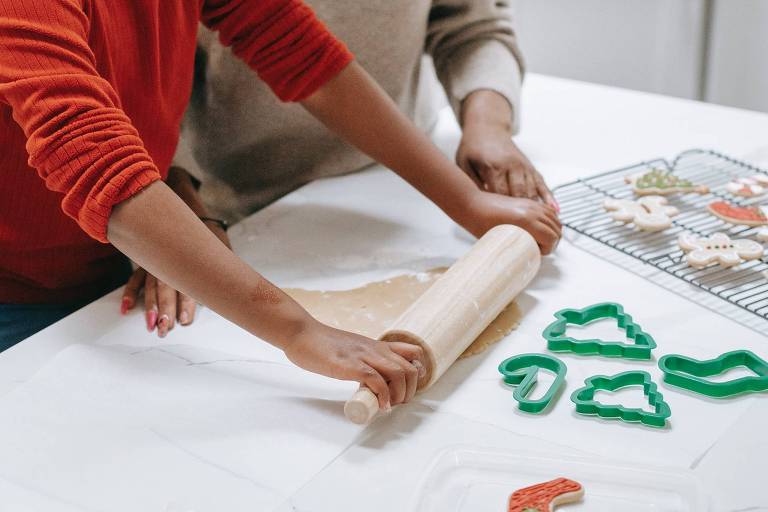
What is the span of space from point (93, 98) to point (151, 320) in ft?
0.92

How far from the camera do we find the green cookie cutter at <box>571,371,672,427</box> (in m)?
0.73

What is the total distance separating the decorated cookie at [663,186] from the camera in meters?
1.12

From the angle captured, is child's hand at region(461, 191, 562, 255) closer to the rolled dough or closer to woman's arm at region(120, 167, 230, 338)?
the rolled dough

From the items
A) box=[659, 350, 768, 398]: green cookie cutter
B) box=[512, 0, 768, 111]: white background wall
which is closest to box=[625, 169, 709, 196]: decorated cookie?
box=[659, 350, 768, 398]: green cookie cutter

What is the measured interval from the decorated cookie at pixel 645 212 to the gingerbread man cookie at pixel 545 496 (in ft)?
1.53

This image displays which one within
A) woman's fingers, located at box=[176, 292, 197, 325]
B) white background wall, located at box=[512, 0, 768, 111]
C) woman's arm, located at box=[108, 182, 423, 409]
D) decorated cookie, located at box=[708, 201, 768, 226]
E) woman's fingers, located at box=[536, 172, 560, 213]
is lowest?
white background wall, located at box=[512, 0, 768, 111]

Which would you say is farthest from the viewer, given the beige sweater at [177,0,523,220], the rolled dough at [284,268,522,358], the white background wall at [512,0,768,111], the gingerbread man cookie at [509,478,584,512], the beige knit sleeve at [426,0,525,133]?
the white background wall at [512,0,768,111]

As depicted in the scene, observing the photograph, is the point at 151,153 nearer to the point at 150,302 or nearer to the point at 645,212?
the point at 150,302

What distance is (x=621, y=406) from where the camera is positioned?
74 cm

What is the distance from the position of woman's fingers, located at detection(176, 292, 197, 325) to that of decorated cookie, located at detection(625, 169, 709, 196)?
1.92 ft

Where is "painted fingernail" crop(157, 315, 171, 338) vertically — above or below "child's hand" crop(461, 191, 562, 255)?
below

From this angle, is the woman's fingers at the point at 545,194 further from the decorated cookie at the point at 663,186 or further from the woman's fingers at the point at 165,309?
the woman's fingers at the point at 165,309

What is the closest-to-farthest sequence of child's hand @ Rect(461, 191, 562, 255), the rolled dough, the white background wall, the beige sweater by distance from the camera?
the rolled dough, child's hand @ Rect(461, 191, 562, 255), the beige sweater, the white background wall

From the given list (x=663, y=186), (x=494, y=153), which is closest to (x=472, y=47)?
(x=494, y=153)
